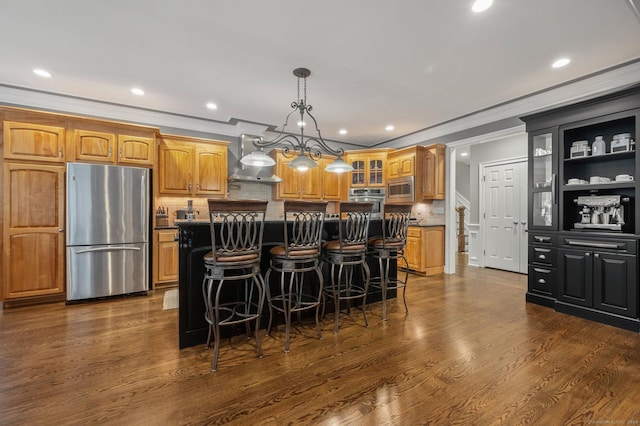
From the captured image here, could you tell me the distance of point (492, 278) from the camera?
483 cm

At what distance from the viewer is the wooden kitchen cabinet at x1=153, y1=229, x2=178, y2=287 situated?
4.11 m

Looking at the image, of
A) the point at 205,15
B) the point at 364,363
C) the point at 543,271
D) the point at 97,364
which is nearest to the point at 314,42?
the point at 205,15

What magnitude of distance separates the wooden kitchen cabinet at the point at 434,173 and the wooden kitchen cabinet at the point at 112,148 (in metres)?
4.54

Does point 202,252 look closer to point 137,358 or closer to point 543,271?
point 137,358

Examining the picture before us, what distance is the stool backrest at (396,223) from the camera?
3.00 metres

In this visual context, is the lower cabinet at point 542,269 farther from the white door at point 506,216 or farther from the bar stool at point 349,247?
the bar stool at point 349,247

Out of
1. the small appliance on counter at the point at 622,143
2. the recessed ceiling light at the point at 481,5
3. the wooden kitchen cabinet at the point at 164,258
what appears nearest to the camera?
the recessed ceiling light at the point at 481,5

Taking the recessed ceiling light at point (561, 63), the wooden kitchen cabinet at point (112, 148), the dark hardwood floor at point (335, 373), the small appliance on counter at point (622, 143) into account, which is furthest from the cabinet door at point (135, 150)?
the small appliance on counter at point (622, 143)

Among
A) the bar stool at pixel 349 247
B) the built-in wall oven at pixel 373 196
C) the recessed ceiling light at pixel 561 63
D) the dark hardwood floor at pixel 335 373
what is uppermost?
the recessed ceiling light at pixel 561 63

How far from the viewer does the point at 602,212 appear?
312 cm

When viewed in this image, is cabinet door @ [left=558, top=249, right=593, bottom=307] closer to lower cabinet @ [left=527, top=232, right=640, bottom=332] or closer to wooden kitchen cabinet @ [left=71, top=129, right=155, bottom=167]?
lower cabinet @ [left=527, top=232, right=640, bottom=332]

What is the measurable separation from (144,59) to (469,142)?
4784mm

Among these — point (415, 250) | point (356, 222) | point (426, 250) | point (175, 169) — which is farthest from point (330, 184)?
point (356, 222)

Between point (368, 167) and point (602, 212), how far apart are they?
363 centimetres
